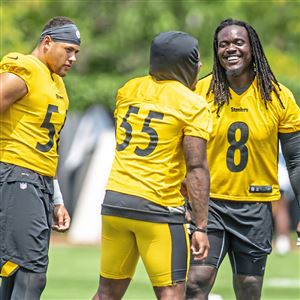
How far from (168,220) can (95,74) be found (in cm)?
2159

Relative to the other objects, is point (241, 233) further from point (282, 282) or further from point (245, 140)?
point (282, 282)

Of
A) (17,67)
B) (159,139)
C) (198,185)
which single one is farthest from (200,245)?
(17,67)

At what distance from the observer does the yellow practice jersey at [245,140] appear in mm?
8555

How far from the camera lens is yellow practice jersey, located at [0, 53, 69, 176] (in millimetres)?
7668

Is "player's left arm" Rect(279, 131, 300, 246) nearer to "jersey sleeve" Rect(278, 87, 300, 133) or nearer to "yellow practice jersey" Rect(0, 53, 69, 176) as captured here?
"jersey sleeve" Rect(278, 87, 300, 133)

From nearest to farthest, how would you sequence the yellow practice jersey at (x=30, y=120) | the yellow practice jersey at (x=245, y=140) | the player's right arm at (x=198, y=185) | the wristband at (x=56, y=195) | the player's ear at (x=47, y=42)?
the player's right arm at (x=198, y=185) → the yellow practice jersey at (x=30, y=120) → the player's ear at (x=47, y=42) → the wristband at (x=56, y=195) → the yellow practice jersey at (x=245, y=140)

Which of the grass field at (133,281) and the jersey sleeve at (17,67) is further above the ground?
the jersey sleeve at (17,67)

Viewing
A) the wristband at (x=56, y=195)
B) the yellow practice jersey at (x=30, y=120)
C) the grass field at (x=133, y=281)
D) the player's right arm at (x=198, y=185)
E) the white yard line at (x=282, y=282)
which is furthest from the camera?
the white yard line at (x=282, y=282)

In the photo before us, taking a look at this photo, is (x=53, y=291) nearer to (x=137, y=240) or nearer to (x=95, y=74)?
(x=137, y=240)

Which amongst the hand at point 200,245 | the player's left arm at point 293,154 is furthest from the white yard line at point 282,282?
the hand at point 200,245

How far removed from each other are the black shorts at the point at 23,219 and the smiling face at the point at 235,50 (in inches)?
70.9

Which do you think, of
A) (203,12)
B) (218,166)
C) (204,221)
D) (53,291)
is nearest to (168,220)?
(204,221)

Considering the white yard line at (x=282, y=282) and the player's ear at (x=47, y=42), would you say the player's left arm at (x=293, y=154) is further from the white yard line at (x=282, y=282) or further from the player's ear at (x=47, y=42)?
the white yard line at (x=282, y=282)

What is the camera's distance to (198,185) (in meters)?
7.41
